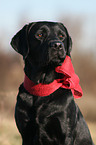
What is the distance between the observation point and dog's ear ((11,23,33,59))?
12.0 feet

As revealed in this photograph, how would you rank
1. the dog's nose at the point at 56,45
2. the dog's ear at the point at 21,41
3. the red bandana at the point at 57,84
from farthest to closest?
the dog's ear at the point at 21,41
the red bandana at the point at 57,84
the dog's nose at the point at 56,45

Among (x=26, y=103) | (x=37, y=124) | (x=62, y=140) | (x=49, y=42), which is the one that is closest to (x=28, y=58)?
(x=49, y=42)

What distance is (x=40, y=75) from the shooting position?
3639 millimetres

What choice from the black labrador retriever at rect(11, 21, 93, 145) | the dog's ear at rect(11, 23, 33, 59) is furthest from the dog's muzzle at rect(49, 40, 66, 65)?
the dog's ear at rect(11, 23, 33, 59)

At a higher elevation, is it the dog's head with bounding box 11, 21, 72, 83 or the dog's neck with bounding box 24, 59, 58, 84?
the dog's head with bounding box 11, 21, 72, 83

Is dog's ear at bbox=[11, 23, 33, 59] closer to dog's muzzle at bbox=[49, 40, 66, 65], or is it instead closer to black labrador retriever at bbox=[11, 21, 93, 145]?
black labrador retriever at bbox=[11, 21, 93, 145]

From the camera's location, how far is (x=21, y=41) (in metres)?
3.76

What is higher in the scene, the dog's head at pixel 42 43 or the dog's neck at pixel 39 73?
the dog's head at pixel 42 43

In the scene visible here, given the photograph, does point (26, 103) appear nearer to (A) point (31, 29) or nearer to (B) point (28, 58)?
(B) point (28, 58)

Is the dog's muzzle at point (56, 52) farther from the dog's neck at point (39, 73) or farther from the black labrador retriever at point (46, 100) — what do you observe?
the dog's neck at point (39, 73)

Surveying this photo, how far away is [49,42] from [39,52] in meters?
0.20

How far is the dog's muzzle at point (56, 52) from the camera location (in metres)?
3.36

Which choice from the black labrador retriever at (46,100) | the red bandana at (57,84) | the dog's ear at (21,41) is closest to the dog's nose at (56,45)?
the black labrador retriever at (46,100)

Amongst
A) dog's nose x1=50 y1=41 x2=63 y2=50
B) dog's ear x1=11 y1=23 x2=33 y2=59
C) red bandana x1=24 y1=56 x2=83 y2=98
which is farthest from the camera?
dog's ear x1=11 y1=23 x2=33 y2=59
